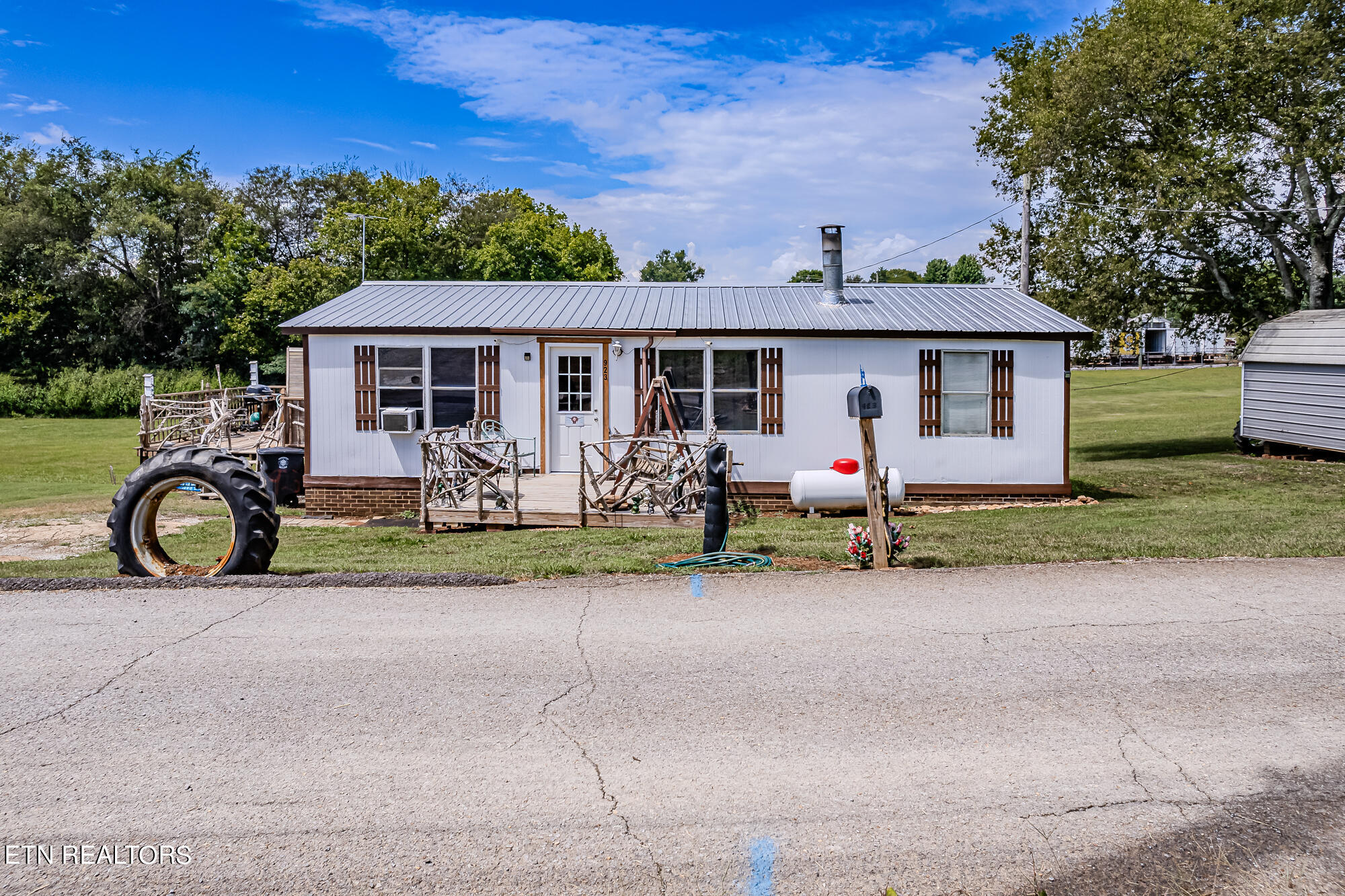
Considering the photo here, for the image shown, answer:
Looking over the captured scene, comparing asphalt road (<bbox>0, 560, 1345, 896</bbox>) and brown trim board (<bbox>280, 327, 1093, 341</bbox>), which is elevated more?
brown trim board (<bbox>280, 327, 1093, 341</bbox>)

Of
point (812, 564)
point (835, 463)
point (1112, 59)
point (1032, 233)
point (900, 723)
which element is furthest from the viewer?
point (1032, 233)

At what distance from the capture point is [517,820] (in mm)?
4152

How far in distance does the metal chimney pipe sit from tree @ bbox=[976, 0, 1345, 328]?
28.8ft

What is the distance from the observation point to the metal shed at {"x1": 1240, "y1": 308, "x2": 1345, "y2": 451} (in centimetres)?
1930

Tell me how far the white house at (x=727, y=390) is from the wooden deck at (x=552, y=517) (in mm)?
2198

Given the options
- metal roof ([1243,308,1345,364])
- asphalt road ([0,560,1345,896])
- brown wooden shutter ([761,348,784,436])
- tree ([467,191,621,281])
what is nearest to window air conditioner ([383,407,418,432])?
brown wooden shutter ([761,348,784,436])

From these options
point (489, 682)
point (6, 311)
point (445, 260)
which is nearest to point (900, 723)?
point (489, 682)

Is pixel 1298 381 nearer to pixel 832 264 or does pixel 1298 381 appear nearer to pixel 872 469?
pixel 832 264

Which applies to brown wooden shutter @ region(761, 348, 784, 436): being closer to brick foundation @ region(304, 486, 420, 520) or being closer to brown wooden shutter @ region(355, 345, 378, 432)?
brick foundation @ region(304, 486, 420, 520)

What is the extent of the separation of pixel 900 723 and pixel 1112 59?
2074cm

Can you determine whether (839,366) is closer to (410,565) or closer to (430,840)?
(410,565)

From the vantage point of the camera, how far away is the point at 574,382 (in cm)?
1565

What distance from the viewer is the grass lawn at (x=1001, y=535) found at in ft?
31.6

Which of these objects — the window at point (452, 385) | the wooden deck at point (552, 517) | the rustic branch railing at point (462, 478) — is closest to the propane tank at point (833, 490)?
the wooden deck at point (552, 517)
